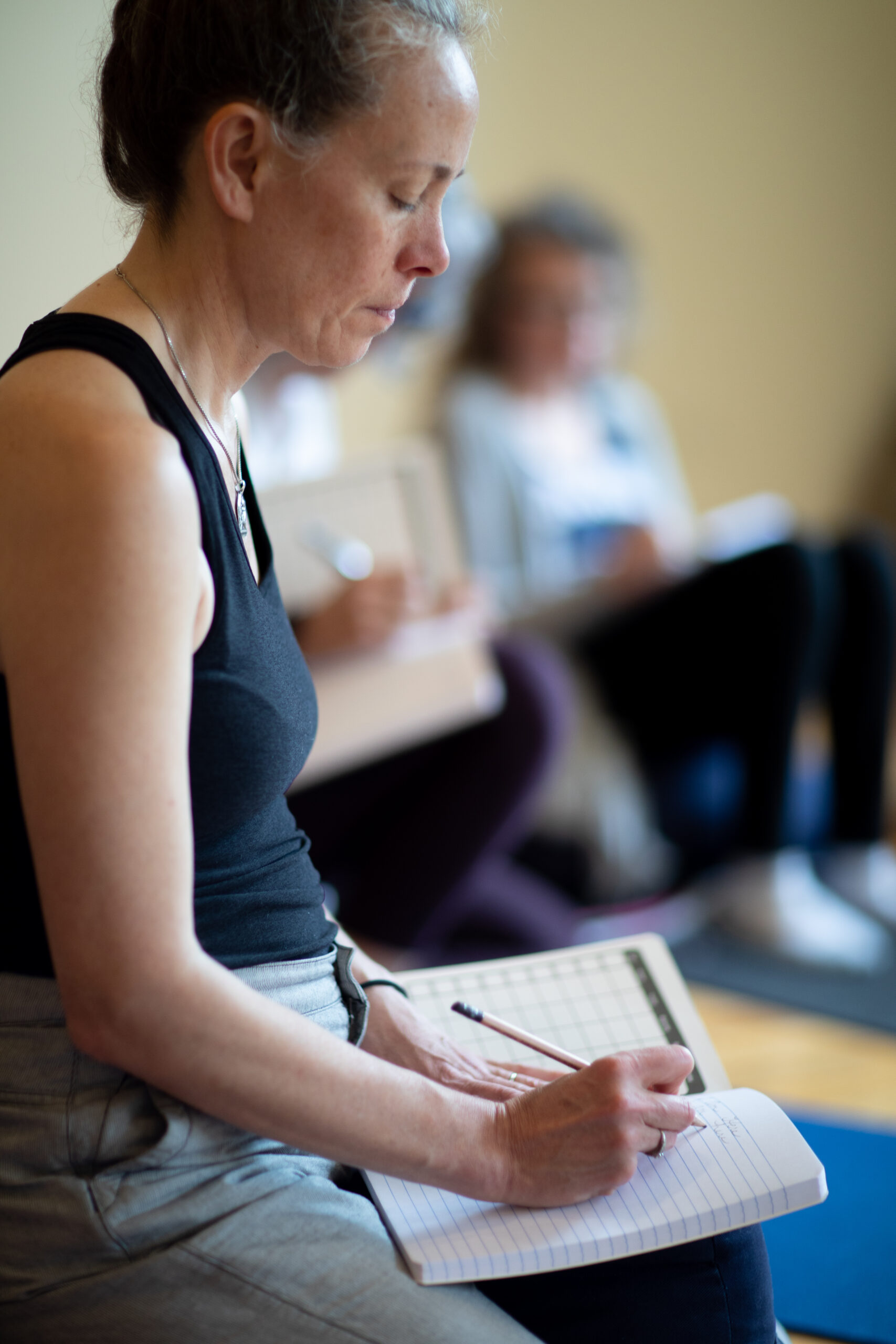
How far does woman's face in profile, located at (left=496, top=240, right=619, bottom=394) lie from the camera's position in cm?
223

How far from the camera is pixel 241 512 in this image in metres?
0.71

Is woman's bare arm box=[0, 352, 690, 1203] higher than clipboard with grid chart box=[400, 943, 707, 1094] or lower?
higher

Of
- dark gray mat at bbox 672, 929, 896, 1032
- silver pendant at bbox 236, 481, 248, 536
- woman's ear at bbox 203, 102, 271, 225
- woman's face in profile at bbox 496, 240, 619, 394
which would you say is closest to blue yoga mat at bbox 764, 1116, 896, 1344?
dark gray mat at bbox 672, 929, 896, 1032

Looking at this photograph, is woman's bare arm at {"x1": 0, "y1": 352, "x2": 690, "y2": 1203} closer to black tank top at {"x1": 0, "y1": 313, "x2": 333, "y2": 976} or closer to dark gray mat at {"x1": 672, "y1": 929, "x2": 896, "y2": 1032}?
black tank top at {"x1": 0, "y1": 313, "x2": 333, "y2": 976}

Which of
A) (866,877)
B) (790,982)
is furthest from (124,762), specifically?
(866,877)

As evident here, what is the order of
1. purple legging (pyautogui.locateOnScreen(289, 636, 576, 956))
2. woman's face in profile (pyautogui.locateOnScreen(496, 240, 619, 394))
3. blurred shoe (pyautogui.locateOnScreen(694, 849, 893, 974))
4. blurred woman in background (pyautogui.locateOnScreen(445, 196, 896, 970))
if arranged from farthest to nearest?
woman's face in profile (pyautogui.locateOnScreen(496, 240, 619, 394)) → blurred woman in background (pyautogui.locateOnScreen(445, 196, 896, 970)) → blurred shoe (pyautogui.locateOnScreen(694, 849, 893, 974)) → purple legging (pyautogui.locateOnScreen(289, 636, 576, 956))

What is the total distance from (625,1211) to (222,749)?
322mm

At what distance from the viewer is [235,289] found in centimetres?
A: 65

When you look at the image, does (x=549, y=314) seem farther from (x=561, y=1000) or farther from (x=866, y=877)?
(x=561, y=1000)

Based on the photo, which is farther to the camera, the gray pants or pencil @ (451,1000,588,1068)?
pencil @ (451,1000,588,1068)

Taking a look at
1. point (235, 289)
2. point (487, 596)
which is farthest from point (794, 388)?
point (235, 289)

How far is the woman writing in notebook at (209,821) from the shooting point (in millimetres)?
518

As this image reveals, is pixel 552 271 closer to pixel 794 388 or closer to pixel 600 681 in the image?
pixel 600 681

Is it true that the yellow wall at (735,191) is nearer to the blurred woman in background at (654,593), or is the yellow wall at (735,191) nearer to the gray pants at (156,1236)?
the blurred woman in background at (654,593)
